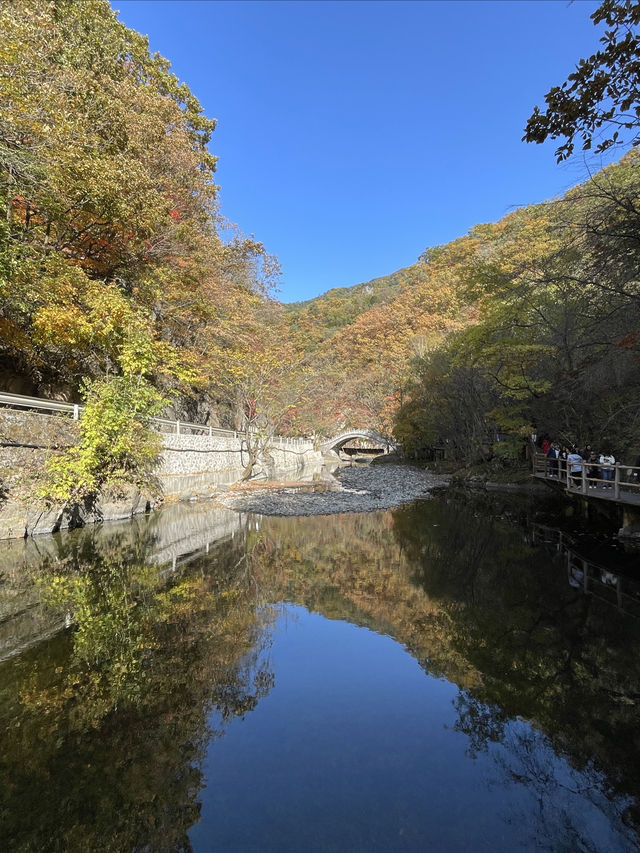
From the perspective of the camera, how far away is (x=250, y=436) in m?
23.4

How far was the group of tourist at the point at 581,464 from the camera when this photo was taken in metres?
11.9

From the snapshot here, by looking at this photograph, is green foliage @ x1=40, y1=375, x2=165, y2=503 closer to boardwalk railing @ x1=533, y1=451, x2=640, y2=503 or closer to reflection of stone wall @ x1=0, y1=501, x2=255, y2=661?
reflection of stone wall @ x1=0, y1=501, x2=255, y2=661

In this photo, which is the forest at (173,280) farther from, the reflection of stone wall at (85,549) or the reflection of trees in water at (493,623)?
the reflection of trees in water at (493,623)

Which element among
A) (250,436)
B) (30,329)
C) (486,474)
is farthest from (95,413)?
(486,474)

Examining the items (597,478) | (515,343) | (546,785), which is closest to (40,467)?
(546,785)

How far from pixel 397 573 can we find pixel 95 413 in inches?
294

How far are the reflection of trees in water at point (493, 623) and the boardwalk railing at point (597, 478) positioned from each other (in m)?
2.39

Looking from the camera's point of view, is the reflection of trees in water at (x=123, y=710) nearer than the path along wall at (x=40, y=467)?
Yes

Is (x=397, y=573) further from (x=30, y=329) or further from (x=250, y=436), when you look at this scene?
(x=250, y=436)

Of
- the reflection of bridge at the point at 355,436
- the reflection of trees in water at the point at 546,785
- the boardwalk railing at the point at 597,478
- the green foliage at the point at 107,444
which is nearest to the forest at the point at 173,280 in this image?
the green foliage at the point at 107,444

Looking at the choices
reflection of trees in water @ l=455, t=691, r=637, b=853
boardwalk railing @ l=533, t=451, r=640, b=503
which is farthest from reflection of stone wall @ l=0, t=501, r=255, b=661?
boardwalk railing @ l=533, t=451, r=640, b=503

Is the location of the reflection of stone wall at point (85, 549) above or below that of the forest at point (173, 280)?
below

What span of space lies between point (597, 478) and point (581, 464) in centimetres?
56

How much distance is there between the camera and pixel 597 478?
1187cm
